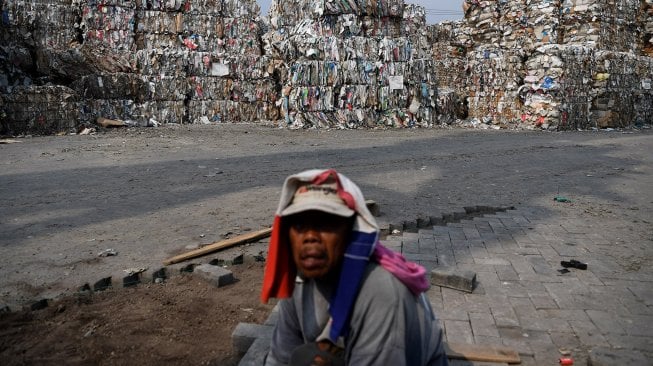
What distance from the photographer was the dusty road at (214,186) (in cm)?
480

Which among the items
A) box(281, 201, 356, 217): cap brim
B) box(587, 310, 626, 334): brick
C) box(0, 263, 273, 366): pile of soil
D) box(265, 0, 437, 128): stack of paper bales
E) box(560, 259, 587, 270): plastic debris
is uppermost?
box(265, 0, 437, 128): stack of paper bales

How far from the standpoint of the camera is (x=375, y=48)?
18312 millimetres

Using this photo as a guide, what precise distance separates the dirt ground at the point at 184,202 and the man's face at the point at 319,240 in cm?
165

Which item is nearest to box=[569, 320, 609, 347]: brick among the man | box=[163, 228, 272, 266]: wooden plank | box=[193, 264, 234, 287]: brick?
the man

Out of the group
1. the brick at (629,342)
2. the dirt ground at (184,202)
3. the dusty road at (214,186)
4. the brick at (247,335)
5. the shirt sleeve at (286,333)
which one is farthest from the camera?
the dusty road at (214,186)

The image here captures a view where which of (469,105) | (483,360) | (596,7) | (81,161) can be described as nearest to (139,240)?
(483,360)

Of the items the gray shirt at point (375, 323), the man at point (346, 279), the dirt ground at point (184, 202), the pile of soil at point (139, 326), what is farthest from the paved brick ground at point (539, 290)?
the man at point (346, 279)

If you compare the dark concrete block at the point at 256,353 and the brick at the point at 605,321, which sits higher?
the brick at the point at 605,321

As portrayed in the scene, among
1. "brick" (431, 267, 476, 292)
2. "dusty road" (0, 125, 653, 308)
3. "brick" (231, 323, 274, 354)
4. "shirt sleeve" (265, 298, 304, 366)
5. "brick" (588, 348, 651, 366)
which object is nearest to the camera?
"shirt sleeve" (265, 298, 304, 366)

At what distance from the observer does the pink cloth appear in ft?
5.43

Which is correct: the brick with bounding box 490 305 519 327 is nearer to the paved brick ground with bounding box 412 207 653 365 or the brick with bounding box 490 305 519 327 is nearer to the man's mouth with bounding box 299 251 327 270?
the paved brick ground with bounding box 412 207 653 365

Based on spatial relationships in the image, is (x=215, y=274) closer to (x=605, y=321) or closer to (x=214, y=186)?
(x=605, y=321)

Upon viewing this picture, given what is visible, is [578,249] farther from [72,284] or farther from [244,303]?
[72,284]

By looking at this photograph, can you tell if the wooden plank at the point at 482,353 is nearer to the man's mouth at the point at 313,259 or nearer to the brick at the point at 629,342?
the brick at the point at 629,342
